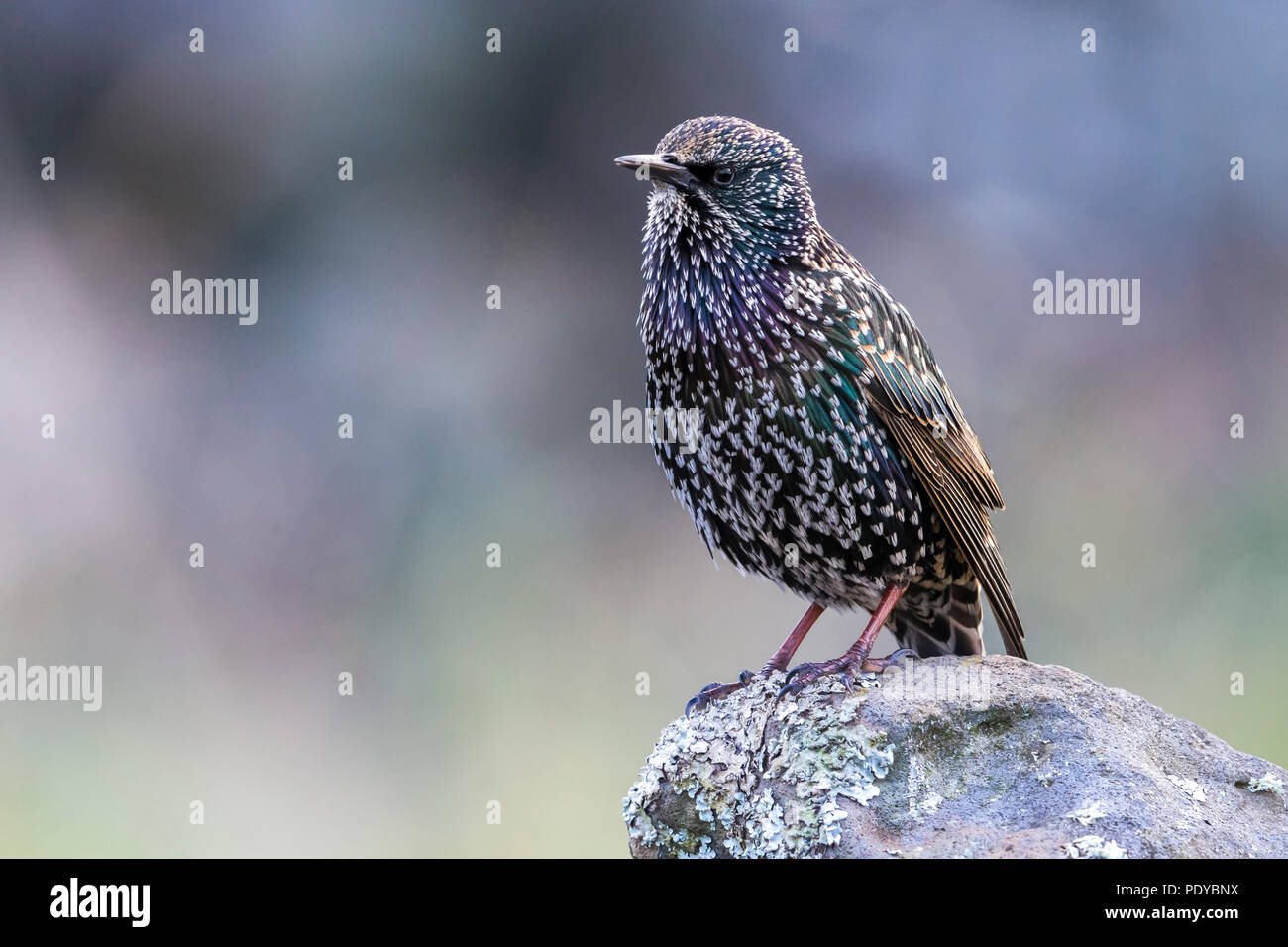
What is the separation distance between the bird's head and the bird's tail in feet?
4.63

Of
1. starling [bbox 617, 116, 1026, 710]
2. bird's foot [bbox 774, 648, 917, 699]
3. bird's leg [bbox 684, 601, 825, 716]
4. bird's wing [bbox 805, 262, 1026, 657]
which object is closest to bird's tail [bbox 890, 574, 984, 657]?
starling [bbox 617, 116, 1026, 710]

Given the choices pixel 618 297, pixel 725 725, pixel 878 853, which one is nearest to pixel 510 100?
pixel 618 297

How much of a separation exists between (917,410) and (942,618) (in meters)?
0.86

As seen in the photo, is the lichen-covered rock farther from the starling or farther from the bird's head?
the bird's head

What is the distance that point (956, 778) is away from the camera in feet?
12.2

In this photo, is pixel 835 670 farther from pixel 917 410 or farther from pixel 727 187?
pixel 727 187

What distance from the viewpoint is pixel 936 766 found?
12.3ft

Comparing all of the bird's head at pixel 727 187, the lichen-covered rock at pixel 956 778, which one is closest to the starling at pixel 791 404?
the bird's head at pixel 727 187

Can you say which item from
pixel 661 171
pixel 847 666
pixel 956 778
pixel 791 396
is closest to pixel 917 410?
pixel 791 396

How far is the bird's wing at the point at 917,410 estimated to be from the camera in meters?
4.47

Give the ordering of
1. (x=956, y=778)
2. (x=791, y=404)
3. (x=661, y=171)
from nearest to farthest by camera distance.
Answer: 1. (x=956, y=778)
2. (x=791, y=404)
3. (x=661, y=171)

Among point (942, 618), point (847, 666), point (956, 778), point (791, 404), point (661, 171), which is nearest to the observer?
point (956, 778)

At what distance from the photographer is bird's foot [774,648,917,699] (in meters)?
4.16

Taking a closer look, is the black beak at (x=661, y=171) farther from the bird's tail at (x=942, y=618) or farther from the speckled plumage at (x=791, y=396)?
the bird's tail at (x=942, y=618)
